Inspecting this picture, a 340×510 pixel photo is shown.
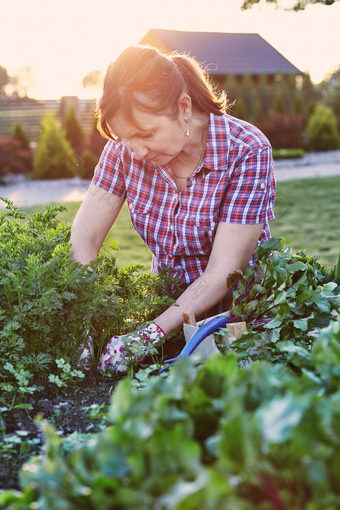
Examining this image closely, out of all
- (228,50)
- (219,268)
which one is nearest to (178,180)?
(219,268)

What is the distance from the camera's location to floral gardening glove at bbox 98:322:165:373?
2.07 metres

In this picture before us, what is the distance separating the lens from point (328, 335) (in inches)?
53.7

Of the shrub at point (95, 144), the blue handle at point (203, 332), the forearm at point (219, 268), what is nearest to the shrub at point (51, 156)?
the shrub at point (95, 144)

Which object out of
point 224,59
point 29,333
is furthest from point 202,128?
point 224,59

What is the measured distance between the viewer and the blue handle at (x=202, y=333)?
1.91 meters

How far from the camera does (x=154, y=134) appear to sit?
7.45ft

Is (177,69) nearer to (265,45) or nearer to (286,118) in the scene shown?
(286,118)

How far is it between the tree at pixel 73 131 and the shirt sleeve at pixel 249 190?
46.0 feet

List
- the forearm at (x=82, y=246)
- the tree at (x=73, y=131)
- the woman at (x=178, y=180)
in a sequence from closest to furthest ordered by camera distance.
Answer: the woman at (x=178, y=180), the forearm at (x=82, y=246), the tree at (x=73, y=131)

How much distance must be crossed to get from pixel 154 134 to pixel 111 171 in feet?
1.46

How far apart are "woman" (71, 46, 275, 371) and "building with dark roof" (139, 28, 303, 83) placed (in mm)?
22910

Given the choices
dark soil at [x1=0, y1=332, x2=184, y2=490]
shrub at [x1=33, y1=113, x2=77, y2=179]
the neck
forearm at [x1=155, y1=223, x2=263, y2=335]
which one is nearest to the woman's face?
the neck

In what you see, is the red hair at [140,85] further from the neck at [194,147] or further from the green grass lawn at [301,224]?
the green grass lawn at [301,224]

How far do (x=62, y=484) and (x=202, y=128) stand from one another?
187 centimetres
